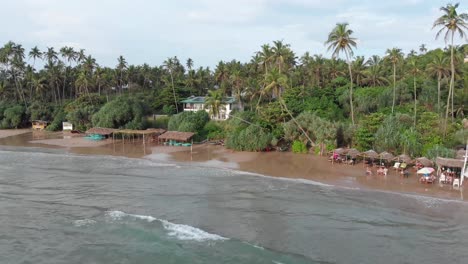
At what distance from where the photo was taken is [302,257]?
60.0ft

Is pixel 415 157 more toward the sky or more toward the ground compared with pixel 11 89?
more toward the ground

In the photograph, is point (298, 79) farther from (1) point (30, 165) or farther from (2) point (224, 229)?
(2) point (224, 229)

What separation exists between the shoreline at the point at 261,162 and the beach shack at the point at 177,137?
4.11ft

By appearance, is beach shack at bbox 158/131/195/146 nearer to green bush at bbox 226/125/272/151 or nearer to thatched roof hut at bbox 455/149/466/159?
green bush at bbox 226/125/272/151

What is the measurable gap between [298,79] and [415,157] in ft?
104

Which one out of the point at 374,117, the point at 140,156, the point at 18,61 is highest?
the point at 18,61

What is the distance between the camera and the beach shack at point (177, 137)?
47900 millimetres

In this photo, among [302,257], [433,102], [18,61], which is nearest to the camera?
[302,257]

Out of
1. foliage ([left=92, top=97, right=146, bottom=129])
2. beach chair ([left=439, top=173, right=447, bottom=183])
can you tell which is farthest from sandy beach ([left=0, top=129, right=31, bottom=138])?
beach chair ([left=439, top=173, right=447, bottom=183])

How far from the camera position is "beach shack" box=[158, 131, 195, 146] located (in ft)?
157

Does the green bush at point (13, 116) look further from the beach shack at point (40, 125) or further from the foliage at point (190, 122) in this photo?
the foliage at point (190, 122)

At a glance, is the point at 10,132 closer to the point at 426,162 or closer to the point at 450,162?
the point at 426,162

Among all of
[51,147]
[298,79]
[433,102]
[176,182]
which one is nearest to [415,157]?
[433,102]

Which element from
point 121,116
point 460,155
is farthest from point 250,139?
point 121,116
